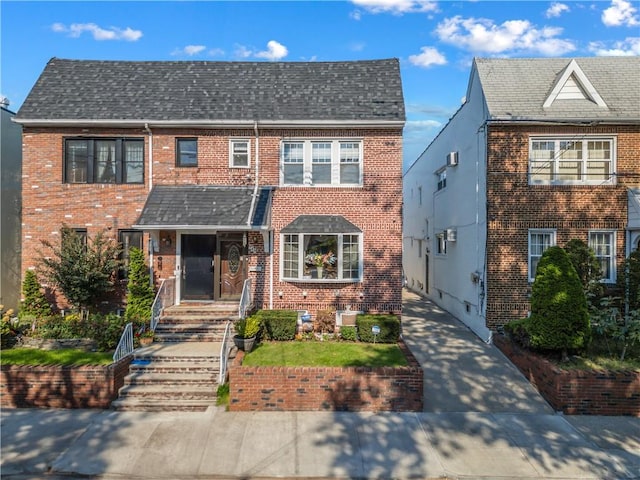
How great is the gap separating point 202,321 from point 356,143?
7004 mm

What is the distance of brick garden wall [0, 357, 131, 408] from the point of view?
7.48 metres

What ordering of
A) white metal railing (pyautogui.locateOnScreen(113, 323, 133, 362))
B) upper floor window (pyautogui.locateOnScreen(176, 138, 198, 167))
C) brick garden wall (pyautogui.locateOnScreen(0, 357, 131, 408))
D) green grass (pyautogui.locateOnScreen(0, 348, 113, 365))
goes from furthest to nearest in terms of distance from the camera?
upper floor window (pyautogui.locateOnScreen(176, 138, 198, 167)) < white metal railing (pyautogui.locateOnScreen(113, 323, 133, 362)) < green grass (pyautogui.locateOnScreen(0, 348, 113, 365)) < brick garden wall (pyautogui.locateOnScreen(0, 357, 131, 408))

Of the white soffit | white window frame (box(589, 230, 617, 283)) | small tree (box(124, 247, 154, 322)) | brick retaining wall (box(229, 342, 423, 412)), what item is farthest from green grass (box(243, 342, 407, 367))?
the white soffit

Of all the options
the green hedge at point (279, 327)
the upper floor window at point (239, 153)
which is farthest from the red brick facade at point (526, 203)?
the upper floor window at point (239, 153)

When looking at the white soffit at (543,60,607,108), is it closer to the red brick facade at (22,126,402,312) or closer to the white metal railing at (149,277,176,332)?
the red brick facade at (22,126,402,312)

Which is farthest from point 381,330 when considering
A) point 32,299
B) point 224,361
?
point 32,299

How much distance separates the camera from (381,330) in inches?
393

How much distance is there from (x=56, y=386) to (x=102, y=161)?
7.17 meters

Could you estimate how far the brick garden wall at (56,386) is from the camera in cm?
748

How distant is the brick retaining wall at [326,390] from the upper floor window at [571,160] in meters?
7.93

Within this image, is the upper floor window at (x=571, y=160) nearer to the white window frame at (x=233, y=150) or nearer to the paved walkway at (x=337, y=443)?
the paved walkway at (x=337, y=443)

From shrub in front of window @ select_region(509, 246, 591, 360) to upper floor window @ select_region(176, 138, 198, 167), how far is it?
10.3m

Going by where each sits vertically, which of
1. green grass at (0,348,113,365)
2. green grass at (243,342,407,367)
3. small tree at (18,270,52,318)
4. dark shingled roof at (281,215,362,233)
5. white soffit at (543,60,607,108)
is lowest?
green grass at (243,342,407,367)

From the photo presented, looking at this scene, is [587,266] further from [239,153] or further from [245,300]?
[239,153]
